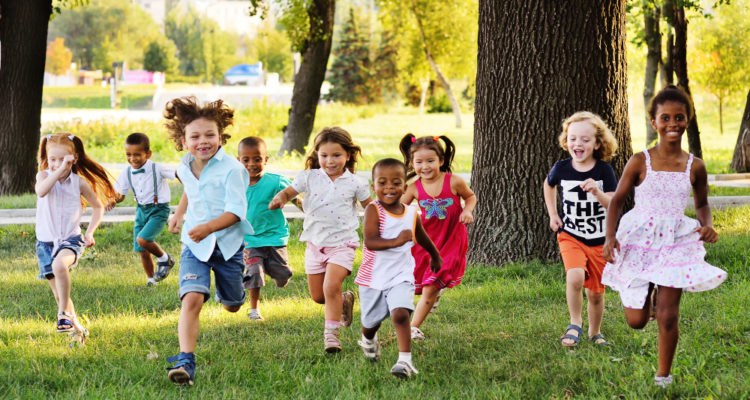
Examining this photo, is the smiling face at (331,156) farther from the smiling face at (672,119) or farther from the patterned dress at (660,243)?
the smiling face at (672,119)

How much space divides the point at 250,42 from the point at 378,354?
12679 cm

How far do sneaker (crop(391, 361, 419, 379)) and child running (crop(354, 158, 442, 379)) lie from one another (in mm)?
45

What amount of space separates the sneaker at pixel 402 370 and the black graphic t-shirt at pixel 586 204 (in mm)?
1516

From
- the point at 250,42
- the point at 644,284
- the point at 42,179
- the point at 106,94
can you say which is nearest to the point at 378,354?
the point at 644,284

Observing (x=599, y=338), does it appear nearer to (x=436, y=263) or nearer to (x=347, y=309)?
(x=436, y=263)

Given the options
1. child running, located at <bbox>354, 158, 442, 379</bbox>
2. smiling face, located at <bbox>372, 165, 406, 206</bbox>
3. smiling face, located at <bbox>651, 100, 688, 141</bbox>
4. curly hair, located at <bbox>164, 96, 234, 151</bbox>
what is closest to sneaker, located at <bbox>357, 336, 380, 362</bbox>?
child running, located at <bbox>354, 158, 442, 379</bbox>

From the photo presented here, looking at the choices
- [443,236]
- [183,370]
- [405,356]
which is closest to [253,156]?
[443,236]

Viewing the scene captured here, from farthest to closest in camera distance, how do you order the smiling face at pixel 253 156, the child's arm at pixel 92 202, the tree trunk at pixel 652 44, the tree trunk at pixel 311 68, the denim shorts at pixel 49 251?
the tree trunk at pixel 311 68, the tree trunk at pixel 652 44, the smiling face at pixel 253 156, the child's arm at pixel 92 202, the denim shorts at pixel 49 251

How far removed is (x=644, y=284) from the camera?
4551 mm

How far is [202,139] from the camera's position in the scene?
5.02 meters

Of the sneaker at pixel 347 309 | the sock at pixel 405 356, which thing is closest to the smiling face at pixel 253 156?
A: the sneaker at pixel 347 309

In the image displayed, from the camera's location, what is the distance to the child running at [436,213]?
577cm

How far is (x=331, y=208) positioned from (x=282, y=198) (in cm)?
37

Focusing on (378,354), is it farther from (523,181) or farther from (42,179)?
(523,181)
